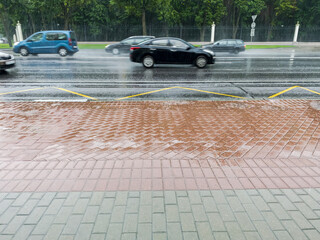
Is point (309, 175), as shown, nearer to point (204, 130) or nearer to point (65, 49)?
point (204, 130)

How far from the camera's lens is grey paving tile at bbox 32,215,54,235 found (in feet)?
8.46

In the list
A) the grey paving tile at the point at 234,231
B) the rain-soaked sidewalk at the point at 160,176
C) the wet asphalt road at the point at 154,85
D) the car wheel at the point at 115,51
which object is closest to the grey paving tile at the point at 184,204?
the rain-soaked sidewalk at the point at 160,176

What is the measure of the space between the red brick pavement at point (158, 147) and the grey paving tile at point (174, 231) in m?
0.69

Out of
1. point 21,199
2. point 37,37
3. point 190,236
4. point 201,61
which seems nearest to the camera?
point 190,236

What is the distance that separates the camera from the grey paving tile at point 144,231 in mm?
2523

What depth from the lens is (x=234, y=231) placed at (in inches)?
102

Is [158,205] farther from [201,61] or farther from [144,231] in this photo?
[201,61]

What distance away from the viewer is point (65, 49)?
68.2 feet

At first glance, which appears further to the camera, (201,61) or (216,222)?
(201,61)

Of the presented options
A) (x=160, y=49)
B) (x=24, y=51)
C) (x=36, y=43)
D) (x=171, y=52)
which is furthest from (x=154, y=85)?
(x=24, y=51)

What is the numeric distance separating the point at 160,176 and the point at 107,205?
890 mm

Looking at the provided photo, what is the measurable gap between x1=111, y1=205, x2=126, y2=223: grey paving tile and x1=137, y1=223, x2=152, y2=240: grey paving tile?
0.23 metres

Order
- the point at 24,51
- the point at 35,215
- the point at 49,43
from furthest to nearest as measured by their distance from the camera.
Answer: the point at 24,51 < the point at 49,43 < the point at 35,215

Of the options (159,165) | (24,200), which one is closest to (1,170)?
(24,200)
